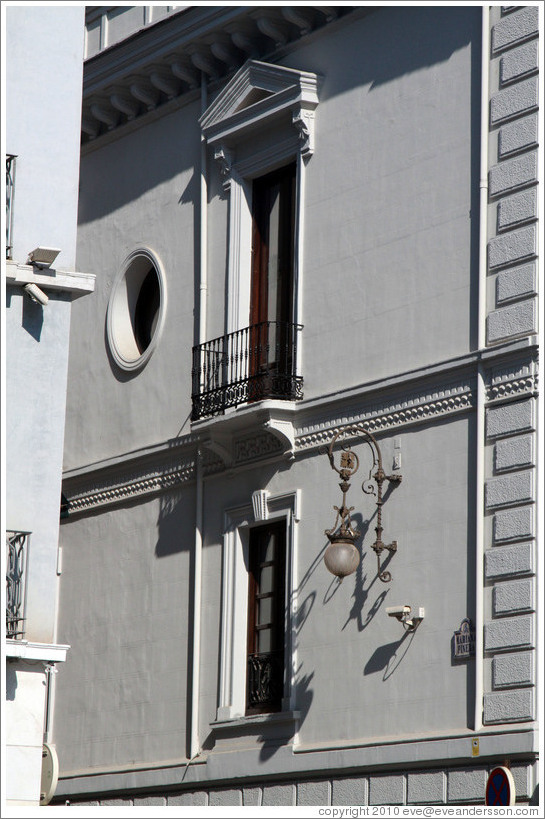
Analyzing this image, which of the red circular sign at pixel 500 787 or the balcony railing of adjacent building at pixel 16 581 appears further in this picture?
the red circular sign at pixel 500 787

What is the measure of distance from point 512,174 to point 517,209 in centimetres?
40

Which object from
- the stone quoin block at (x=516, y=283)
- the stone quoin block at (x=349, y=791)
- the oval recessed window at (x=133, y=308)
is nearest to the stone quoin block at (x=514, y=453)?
the stone quoin block at (x=516, y=283)

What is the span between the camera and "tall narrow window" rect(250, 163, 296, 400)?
2117 centimetres

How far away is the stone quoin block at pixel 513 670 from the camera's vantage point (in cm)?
1698

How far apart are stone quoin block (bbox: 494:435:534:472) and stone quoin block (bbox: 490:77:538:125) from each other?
11.3ft

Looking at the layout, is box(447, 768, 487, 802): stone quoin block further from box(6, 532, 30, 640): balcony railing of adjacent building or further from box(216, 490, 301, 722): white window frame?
box(6, 532, 30, 640): balcony railing of adjacent building

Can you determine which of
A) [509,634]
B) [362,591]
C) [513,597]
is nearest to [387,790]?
[362,591]

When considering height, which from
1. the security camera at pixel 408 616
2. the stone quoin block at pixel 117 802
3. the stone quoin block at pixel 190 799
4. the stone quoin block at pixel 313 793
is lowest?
the stone quoin block at pixel 117 802

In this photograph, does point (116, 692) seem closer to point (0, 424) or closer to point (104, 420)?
point (104, 420)

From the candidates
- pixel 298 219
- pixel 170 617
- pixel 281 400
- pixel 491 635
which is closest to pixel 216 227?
pixel 298 219

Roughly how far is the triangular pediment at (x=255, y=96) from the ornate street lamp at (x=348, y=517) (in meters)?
4.35

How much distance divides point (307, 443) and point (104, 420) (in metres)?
4.73

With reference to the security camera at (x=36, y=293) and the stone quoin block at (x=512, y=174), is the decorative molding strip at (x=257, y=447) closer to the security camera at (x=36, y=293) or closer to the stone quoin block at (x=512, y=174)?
the stone quoin block at (x=512, y=174)

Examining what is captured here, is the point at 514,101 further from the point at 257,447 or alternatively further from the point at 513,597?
the point at 257,447
